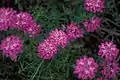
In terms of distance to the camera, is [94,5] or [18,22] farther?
[94,5]

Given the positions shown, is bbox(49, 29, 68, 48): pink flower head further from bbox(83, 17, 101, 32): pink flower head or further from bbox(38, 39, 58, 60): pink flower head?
bbox(83, 17, 101, 32): pink flower head

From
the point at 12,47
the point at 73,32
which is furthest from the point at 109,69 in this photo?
the point at 12,47

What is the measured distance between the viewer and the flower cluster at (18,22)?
2016 millimetres

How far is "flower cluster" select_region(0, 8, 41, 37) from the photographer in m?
2.02

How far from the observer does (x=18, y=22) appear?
2.03 m

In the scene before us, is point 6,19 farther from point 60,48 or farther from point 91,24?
point 91,24

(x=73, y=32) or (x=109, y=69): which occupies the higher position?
(x=73, y=32)

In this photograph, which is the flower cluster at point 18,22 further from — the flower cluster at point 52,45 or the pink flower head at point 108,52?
the pink flower head at point 108,52

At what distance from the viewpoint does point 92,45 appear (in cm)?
238

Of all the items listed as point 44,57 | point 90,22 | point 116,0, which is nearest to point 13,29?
point 44,57

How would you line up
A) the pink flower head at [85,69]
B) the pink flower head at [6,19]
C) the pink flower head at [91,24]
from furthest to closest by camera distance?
the pink flower head at [91,24] → the pink flower head at [6,19] → the pink flower head at [85,69]

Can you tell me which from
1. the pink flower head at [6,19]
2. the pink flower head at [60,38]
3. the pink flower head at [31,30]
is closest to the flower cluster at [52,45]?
the pink flower head at [60,38]

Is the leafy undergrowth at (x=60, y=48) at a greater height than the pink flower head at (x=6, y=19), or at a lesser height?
lesser

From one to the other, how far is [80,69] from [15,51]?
37 centimetres
